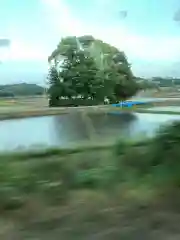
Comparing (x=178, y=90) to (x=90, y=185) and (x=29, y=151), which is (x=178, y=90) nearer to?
(x=29, y=151)

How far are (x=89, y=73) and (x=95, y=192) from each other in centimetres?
559

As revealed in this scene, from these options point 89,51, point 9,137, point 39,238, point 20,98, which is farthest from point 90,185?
point 89,51

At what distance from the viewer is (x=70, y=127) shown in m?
7.99

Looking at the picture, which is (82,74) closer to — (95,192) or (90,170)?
(90,170)

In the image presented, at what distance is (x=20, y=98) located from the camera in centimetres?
858

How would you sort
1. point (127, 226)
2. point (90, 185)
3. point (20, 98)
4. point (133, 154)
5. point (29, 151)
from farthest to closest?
point (20, 98)
point (29, 151)
point (133, 154)
point (90, 185)
point (127, 226)

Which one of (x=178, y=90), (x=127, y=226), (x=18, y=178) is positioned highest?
(x=178, y=90)

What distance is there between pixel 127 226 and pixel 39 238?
757 mm

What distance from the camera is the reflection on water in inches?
271

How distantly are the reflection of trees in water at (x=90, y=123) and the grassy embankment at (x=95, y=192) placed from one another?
2297 mm

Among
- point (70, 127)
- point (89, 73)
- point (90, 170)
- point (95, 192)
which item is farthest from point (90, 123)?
point (95, 192)

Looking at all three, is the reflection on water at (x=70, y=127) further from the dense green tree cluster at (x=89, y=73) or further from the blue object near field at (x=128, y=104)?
the dense green tree cluster at (x=89, y=73)

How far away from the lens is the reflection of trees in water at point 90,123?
24.3ft

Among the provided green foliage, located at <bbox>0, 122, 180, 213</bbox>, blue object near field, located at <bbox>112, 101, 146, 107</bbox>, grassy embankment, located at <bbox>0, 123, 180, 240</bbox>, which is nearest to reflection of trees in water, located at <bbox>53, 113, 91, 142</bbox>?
blue object near field, located at <bbox>112, 101, 146, 107</bbox>
